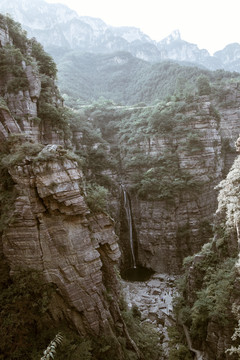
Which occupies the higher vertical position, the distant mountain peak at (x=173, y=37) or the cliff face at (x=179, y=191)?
the distant mountain peak at (x=173, y=37)

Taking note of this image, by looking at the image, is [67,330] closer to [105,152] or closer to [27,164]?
[27,164]

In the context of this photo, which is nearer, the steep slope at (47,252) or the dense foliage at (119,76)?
the steep slope at (47,252)

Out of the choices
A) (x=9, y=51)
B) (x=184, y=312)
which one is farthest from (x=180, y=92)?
(x=184, y=312)

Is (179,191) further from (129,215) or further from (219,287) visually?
(219,287)

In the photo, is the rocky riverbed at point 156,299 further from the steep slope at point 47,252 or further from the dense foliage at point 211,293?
the steep slope at point 47,252

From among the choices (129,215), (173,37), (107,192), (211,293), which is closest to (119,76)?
(129,215)

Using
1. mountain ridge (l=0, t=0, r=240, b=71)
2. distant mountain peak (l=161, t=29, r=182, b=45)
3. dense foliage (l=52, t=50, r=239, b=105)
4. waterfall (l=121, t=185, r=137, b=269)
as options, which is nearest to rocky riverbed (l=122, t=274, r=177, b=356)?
waterfall (l=121, t=185, r=137, b=269)

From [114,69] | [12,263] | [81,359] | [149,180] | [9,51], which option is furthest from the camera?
[114,69]

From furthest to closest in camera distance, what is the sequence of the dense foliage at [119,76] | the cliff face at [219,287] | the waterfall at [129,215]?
the dense foliage at [119,76] → the waterfall at [129,215] → the cliff face at [219,287]

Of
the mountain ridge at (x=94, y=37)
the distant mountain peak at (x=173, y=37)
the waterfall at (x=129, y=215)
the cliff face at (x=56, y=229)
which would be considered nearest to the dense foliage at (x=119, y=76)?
the mountain ridge at (x=94, y=37)
